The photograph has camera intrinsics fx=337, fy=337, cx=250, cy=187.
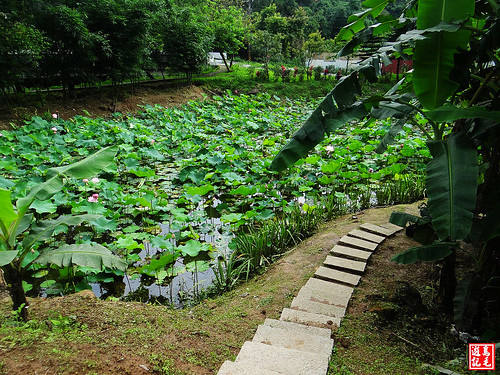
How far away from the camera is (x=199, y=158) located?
5.54 metres

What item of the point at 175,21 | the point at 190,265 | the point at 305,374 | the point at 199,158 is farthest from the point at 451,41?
the point at 175,21

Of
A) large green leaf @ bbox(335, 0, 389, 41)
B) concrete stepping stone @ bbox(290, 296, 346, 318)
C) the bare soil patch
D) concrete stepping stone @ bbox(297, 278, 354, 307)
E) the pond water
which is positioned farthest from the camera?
the bare soil patch

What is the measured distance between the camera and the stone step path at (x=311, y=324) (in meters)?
1.59

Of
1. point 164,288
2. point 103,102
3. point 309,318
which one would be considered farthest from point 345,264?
point 103,102

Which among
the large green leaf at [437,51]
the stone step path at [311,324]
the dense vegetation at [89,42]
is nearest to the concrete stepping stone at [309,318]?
the stone step path at [311,324]

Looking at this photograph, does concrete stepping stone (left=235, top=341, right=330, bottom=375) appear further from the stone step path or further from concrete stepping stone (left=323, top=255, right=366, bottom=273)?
concrete stepping stone (left=323, top=255, right=366, bottom=273)

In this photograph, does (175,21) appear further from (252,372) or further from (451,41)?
(252,372)

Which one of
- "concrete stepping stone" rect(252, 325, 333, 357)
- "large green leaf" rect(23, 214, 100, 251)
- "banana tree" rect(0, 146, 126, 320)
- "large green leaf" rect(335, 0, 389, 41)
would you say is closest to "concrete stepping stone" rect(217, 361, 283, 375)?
"concrete stepping stone" rect(252, 325, 333, 357)

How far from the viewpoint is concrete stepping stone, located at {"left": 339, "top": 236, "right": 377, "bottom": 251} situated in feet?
9.64

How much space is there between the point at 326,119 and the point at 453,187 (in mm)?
956

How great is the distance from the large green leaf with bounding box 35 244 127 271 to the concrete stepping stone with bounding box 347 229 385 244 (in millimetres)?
2069

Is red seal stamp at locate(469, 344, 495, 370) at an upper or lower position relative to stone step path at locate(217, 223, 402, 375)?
upper

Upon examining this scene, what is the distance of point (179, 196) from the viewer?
461cm

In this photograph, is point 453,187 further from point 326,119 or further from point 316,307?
point 316,307
